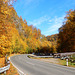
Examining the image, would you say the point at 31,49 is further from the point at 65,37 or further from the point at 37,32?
the point at 65,37

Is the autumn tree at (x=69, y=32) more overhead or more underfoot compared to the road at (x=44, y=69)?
more overhead

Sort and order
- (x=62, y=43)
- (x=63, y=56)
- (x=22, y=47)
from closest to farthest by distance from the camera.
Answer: (x=63, y=56) → (x=62, y=43) → (x=22, y=47)

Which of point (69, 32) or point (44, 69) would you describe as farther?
point (69, 32)

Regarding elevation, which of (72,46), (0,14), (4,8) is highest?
(4,8)

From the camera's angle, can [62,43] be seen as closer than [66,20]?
No

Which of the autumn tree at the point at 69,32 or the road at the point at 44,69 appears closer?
the road at the point at 44,69

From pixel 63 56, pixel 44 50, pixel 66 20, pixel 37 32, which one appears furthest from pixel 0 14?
pixel 37 32

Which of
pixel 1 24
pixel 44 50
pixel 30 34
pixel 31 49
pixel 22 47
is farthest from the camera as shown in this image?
pixel 30 34

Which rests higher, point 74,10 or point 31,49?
point 74,10

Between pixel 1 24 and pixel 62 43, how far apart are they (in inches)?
972

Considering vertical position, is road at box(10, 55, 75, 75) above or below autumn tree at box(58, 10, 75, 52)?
below

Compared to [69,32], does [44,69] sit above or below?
below

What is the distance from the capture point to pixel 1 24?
13141 millimetres

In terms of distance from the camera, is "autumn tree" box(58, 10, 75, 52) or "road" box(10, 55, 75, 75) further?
"autumn tree" box(58, 10, 75, 52)
